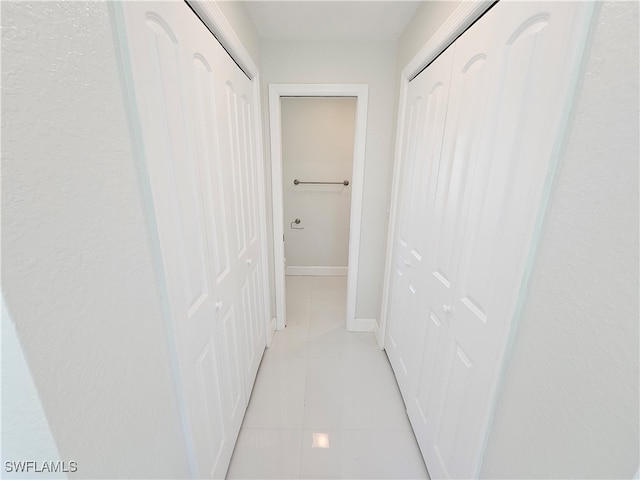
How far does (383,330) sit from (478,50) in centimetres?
184

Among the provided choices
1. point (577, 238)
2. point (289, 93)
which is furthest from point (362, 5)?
point (577, 238)

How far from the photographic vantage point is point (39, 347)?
1.33ft

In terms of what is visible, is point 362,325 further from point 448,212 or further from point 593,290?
point 593,290

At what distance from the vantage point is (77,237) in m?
0.47

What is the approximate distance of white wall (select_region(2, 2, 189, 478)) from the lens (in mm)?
379

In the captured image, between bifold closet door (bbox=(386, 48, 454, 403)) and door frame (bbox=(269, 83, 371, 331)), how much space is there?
1.16 feet

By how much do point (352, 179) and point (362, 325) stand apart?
4.27 feet

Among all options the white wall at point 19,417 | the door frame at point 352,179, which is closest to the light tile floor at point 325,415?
the door frame at point 352,179

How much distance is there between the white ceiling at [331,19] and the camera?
140cm

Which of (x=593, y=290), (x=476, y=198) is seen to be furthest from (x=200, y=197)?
(x=593, y=290)

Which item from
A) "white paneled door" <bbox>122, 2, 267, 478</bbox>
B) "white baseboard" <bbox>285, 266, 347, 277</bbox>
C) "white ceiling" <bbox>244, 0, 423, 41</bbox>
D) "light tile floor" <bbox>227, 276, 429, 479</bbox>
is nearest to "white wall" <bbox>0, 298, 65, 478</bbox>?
"white paneled door" <bbox>122, 2, 267, 478</bbox>

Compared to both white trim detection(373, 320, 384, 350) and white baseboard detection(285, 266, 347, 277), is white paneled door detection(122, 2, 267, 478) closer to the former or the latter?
white trim detection(373, 320, 384, 350)

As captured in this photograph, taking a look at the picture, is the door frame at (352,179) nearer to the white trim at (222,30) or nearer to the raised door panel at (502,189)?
the white trim at (222,30)

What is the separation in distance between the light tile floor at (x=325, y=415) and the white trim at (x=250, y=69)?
14.7 inches
